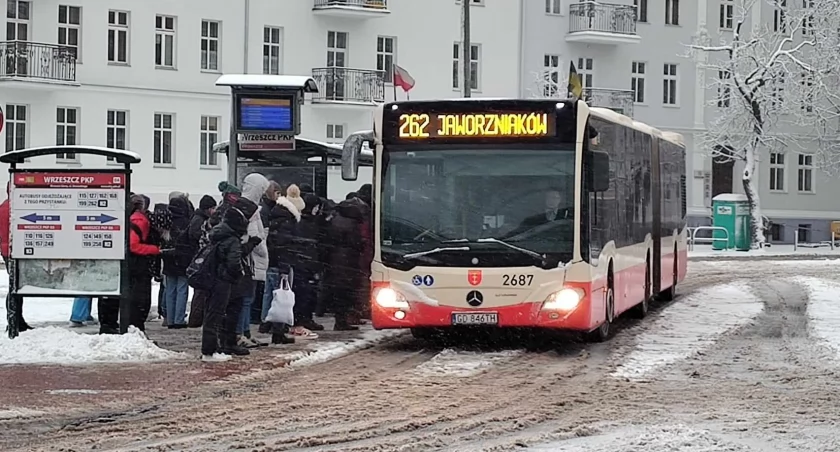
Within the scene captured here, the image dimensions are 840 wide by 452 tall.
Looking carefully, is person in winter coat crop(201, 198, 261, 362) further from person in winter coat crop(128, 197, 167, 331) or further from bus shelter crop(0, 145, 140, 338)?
person in winter coat crop(128, 197, 167, 331)

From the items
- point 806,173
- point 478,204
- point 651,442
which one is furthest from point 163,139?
point 651,442

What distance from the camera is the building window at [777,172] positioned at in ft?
208

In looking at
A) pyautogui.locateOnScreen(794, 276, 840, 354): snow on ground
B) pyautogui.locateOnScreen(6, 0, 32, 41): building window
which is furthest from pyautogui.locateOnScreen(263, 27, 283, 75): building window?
pyautogui.locateOnScreen(794, 276, 840, 354): snow on ground

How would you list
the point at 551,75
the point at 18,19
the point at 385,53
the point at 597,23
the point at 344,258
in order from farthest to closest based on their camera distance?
the point at 597,23 → the point at 551,75 → the point at 385,53 → the point at 18,19 → the point at 344,258

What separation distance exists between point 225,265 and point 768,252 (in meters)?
38.3

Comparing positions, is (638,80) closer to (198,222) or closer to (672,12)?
(672,12)

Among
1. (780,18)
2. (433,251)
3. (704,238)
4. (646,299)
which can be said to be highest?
(780,18)

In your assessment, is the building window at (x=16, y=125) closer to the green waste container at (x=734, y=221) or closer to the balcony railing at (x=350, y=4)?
the balcony railing at (x=350, y=4)

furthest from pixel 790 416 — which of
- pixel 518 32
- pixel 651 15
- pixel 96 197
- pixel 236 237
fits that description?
pixel 651 15

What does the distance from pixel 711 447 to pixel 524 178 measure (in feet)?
23.0

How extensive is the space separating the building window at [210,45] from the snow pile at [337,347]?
31.5m

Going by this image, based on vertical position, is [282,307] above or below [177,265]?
below

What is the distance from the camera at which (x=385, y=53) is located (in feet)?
177

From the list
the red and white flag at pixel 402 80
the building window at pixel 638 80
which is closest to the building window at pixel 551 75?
the building window at pixel 638 80
